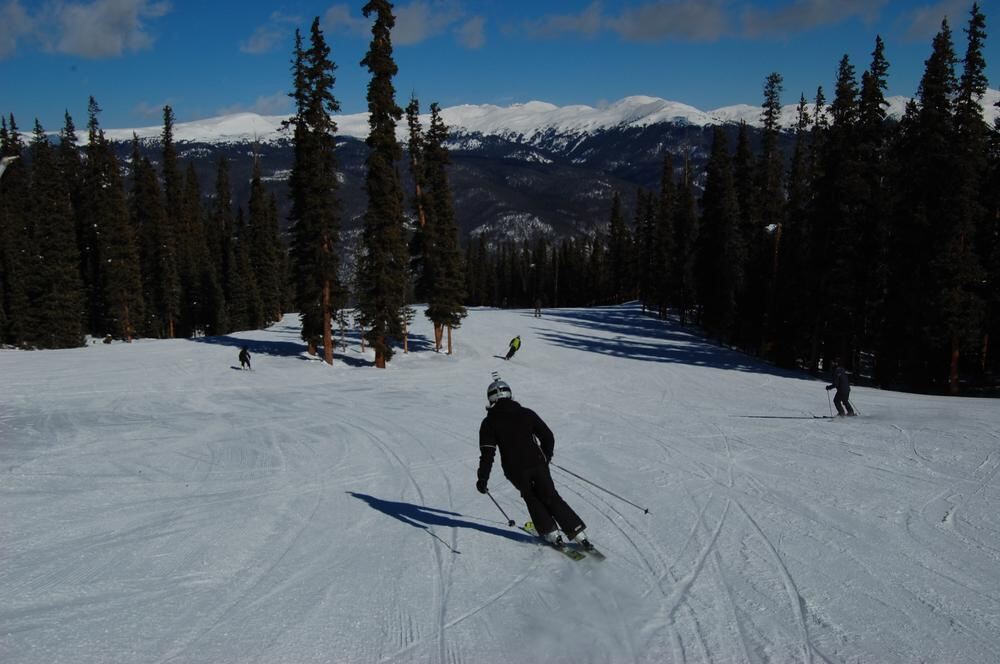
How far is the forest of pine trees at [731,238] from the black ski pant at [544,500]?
64.6ft

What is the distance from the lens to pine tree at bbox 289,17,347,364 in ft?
104

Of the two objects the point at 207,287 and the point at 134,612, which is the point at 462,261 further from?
the point at 207,287

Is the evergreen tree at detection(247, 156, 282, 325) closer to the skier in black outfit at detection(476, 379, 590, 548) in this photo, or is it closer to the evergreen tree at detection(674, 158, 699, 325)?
the evergreen tree at detection(674, 158, 699, 325)

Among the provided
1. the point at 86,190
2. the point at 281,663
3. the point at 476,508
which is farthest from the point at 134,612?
the point at 86,190

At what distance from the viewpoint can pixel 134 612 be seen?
21.0 feet

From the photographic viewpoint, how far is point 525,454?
7.37 metres

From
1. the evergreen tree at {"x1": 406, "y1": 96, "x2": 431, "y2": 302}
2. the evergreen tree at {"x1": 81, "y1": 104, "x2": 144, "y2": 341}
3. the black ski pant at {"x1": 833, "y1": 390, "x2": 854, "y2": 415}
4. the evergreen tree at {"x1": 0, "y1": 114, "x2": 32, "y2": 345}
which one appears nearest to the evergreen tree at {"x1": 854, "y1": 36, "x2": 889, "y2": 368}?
the black ski pant at {"x1": 833, "y1": 390, "x2": 854, "y2": 415}

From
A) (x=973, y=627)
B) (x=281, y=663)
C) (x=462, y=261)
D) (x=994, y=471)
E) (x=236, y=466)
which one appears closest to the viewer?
(x=281, y=663)

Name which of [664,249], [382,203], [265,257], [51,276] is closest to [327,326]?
[382,203]

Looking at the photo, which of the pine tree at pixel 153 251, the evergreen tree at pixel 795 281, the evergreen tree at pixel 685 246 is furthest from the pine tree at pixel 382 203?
the pine tree at pixel 153 251

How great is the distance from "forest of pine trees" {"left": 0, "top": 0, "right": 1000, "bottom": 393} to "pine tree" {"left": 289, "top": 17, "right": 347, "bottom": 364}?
0.34 feet

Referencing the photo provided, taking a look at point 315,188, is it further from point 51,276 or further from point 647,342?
point 51,276

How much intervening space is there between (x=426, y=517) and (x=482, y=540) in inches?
60.1

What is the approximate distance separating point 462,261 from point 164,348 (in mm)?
20357
